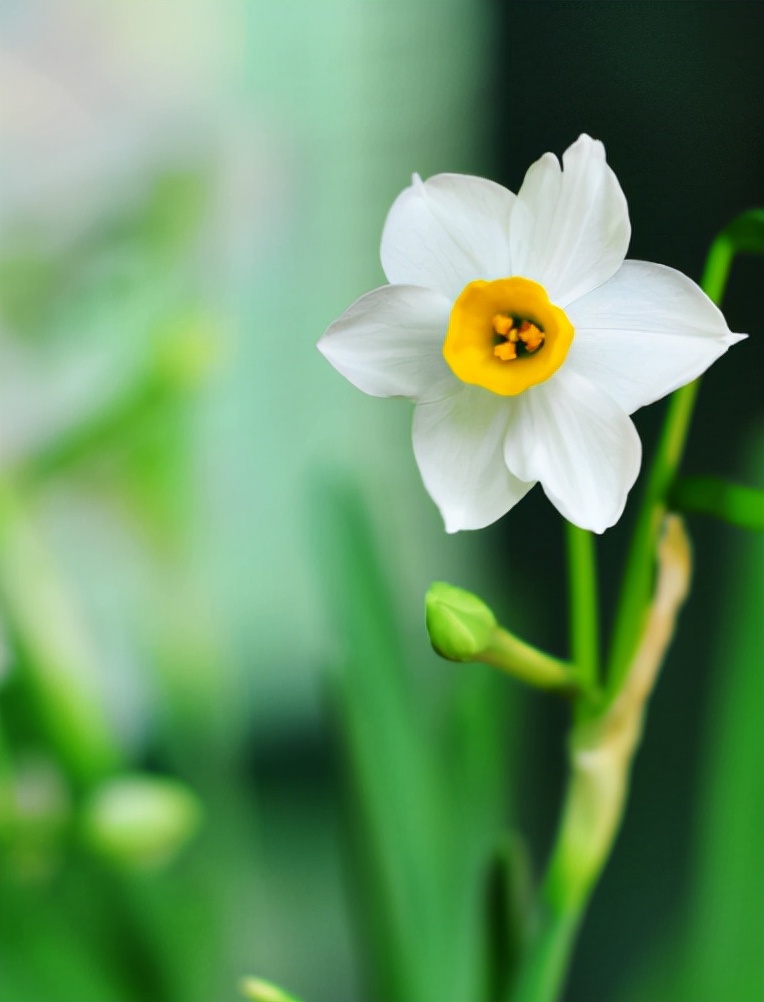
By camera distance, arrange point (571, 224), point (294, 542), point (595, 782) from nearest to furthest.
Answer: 1. point (571, 224)
2. point (595, 782)
3. point (294, 542)

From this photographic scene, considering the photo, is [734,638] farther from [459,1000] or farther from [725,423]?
[459,1000]

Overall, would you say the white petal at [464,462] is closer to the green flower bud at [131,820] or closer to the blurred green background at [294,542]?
the blurred green background at [294,542]

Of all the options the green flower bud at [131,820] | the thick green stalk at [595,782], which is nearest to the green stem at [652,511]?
the thick green stalk at [595,782]

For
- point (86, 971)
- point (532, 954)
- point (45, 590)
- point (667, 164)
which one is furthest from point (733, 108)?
point (86, 971)

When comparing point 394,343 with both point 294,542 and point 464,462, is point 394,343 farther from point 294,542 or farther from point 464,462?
point 294,542

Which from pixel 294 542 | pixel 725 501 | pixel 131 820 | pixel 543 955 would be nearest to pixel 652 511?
pixel 725 501
